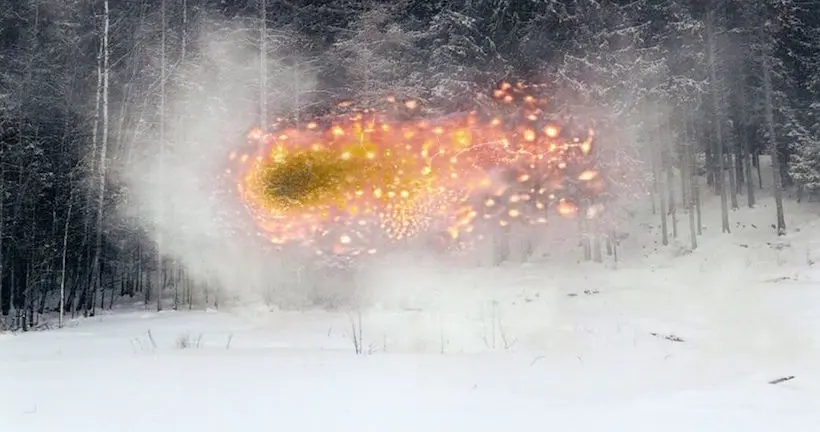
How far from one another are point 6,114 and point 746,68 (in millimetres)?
36328

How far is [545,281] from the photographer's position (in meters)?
23.0

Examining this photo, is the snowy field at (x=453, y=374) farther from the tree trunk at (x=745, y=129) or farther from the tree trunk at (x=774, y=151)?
the tree trunk at (x=745, y=129)

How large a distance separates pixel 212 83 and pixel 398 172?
13.9m

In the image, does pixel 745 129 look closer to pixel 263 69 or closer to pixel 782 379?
pixel 263 69

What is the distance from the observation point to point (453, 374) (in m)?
5.82

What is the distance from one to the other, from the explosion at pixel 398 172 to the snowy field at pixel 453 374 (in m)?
4.04

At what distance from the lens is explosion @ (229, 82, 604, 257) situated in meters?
16.4

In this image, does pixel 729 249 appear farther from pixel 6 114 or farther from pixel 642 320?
A: pixel 6 114

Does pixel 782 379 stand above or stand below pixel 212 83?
below

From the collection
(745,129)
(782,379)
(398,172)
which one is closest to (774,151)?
(745,129)

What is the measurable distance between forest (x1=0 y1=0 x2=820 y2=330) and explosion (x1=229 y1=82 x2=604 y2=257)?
129 cm

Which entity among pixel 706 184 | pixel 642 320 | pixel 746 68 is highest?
pixel 746 68

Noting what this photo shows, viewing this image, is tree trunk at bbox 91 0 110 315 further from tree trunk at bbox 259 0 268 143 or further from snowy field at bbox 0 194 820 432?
snowy field at bbox 0 194 820 432

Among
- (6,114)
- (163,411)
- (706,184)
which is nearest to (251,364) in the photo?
(163,411)
